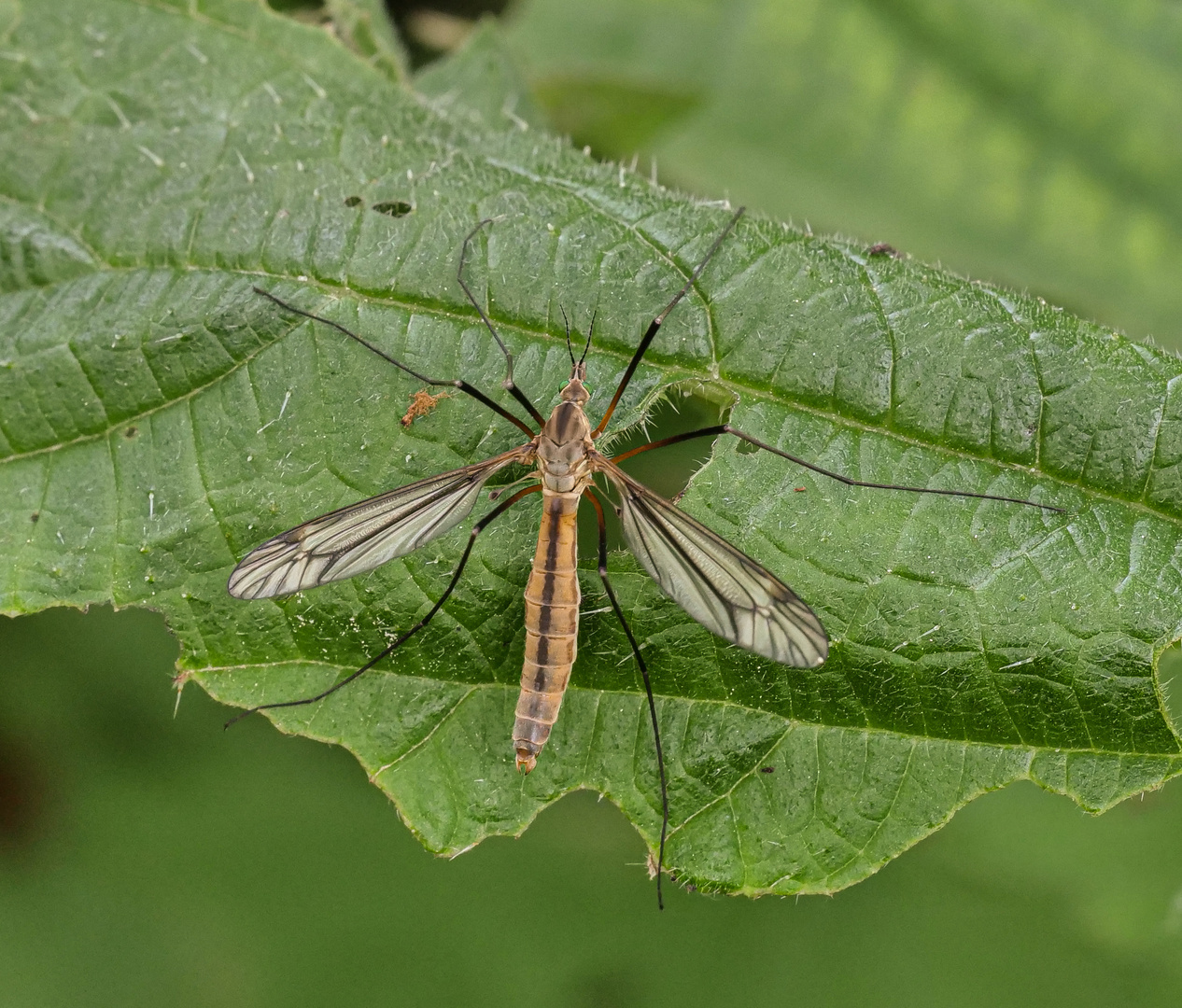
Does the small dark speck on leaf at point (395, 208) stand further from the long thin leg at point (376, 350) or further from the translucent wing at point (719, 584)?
the translucent wing at point (719, 584)

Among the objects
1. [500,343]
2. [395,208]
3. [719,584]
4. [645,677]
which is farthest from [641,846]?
[395,208]

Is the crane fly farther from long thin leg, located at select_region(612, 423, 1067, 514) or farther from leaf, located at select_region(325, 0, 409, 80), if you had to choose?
leaf, located at select_region(325, 0, 409, 80)

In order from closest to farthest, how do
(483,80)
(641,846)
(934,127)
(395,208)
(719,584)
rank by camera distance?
1. (719,584)
2. (395,208)
3. (483,80)
4. (641,846)
5. (934,127)

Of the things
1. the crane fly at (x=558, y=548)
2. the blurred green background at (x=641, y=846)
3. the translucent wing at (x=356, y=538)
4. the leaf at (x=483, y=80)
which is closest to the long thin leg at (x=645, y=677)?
the crane fly at (x=558, y=548)

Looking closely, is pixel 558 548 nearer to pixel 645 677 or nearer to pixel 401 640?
pixel 645 677

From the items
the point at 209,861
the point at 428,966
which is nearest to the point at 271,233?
the point at 209,861

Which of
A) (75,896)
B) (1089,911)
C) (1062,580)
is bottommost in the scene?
(75,896)

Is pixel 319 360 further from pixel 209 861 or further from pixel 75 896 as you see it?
pixel 75 896

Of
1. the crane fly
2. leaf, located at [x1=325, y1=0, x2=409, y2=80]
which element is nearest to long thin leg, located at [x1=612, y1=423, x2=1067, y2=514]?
the crane fly
